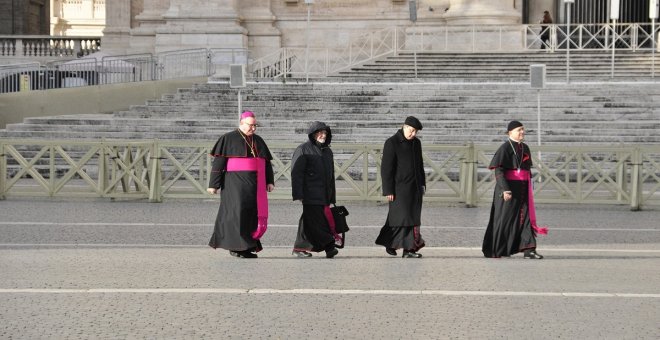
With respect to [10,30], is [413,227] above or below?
below

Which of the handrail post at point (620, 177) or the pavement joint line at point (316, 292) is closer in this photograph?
the pavement joint line at point (316, 292)

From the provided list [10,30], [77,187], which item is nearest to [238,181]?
[77,187]

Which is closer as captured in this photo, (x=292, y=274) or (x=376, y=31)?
(x=292, y=274)

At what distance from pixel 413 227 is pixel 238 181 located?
187 centimetres

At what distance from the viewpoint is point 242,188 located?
14.7 m

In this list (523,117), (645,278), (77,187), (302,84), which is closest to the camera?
(645,278)

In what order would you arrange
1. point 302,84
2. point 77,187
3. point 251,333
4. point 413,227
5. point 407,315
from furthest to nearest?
point 302,84, point 77,187, point 413,227, point 407,315, point 251,333

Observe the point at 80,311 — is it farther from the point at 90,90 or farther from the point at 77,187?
the point at 90,90

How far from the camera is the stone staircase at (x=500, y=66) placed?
36.2 m

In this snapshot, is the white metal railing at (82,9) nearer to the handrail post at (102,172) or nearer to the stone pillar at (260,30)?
the stone pillar at (260,30)

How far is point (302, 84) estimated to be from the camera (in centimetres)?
3391

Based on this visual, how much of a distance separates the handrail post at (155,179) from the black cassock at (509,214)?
8.75 m

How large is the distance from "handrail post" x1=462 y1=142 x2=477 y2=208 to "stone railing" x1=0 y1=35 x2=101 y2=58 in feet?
79.5

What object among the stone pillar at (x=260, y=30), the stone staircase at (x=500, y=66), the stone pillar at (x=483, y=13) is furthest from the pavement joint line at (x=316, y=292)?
the stone pillar at (x=260, y=30)
